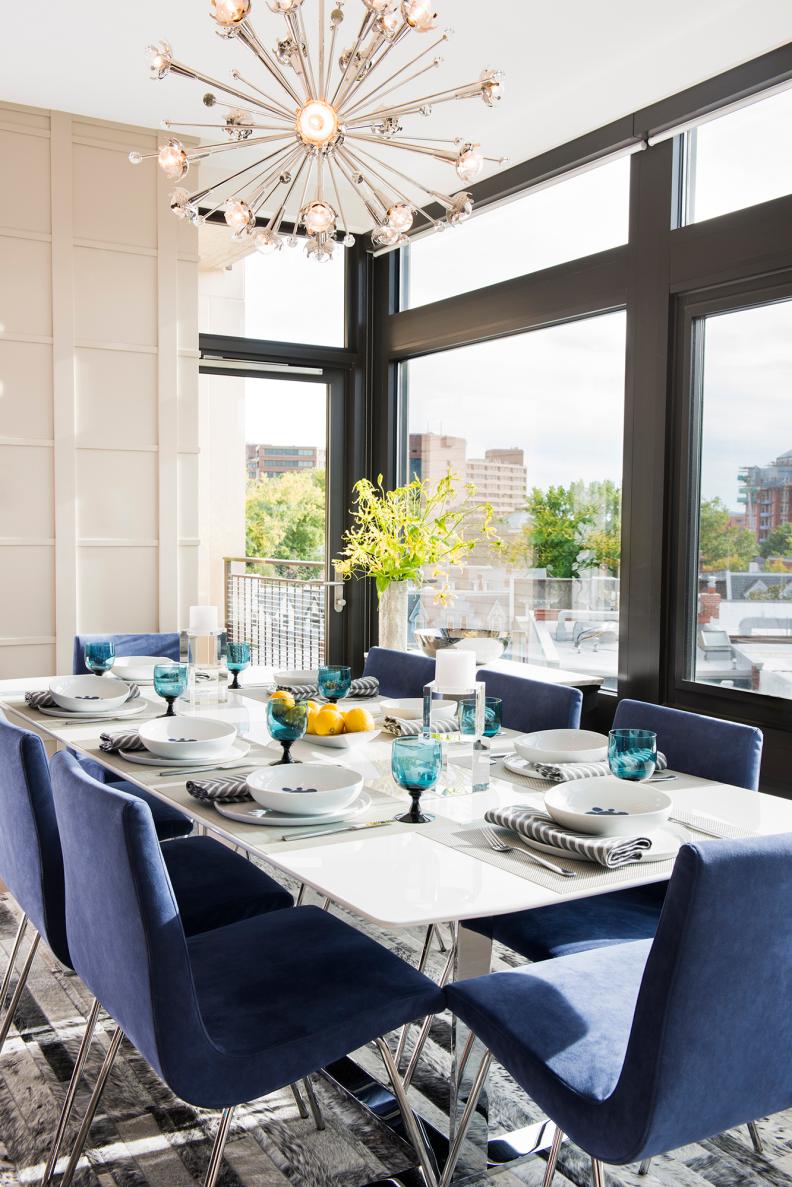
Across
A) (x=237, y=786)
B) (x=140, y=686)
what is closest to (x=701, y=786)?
(x=237, y=786)

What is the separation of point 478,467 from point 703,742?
2459mm

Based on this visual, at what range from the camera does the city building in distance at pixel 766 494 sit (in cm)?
313

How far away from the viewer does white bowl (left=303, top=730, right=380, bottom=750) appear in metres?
2.32

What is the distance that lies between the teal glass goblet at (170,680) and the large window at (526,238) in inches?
91.0

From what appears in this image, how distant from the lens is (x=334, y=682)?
275cm

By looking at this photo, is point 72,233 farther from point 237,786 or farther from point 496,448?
point 237,786

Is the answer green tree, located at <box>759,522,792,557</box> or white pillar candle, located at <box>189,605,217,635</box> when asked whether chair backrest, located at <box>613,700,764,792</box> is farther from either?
white pillar candle, located at <box>189,605,217,635</box>

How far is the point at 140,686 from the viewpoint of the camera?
3.09 meters

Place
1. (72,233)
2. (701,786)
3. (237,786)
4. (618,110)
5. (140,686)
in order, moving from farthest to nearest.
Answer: (72,233), (618,110), (140,686), (701,786), (237,786)

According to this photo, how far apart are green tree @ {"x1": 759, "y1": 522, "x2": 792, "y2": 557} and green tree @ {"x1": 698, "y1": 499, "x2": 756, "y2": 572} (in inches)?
2.1

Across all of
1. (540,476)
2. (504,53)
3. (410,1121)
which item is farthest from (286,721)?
(504,53)

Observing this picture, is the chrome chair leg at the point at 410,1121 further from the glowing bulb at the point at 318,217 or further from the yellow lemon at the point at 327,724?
the glowing bulb at the point at 318,217

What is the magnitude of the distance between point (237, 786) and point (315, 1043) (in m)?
0.49

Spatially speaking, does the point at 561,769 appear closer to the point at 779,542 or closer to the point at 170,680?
the point at 170,680
